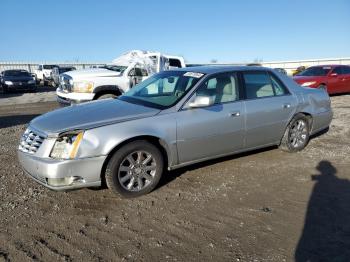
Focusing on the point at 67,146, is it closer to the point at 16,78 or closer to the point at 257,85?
the point at 257,85

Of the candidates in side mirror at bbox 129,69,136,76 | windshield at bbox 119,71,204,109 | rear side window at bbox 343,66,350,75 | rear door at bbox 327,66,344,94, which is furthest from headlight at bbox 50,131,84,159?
rear side window at bbox 343,66,350,75

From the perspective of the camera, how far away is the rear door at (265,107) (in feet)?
18.3

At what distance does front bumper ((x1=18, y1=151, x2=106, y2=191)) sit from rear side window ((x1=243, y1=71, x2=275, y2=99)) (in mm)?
2622

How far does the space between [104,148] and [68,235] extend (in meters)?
1.05

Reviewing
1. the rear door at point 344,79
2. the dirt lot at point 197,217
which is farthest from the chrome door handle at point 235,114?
the rear door at point 344,79

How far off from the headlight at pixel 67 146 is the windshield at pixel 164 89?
1.22 metres

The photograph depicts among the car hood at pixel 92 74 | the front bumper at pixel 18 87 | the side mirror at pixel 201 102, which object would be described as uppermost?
the car hood at pixel 92 74

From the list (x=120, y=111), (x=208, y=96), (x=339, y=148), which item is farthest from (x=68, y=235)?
(x=339, y=148)

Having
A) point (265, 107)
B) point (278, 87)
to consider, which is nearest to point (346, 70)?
point (278, 87)

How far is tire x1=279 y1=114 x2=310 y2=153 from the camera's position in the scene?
6.28m

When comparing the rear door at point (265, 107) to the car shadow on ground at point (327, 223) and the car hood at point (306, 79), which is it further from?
the car hood at point (306, 79)

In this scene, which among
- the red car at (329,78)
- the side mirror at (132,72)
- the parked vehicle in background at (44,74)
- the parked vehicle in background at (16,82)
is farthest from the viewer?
the parked vehicle in background at (44,74)

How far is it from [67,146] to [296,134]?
13.5ft

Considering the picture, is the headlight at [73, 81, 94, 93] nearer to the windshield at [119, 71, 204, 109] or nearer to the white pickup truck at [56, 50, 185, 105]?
the white pickup truck at [56, 50, 185, 105]
